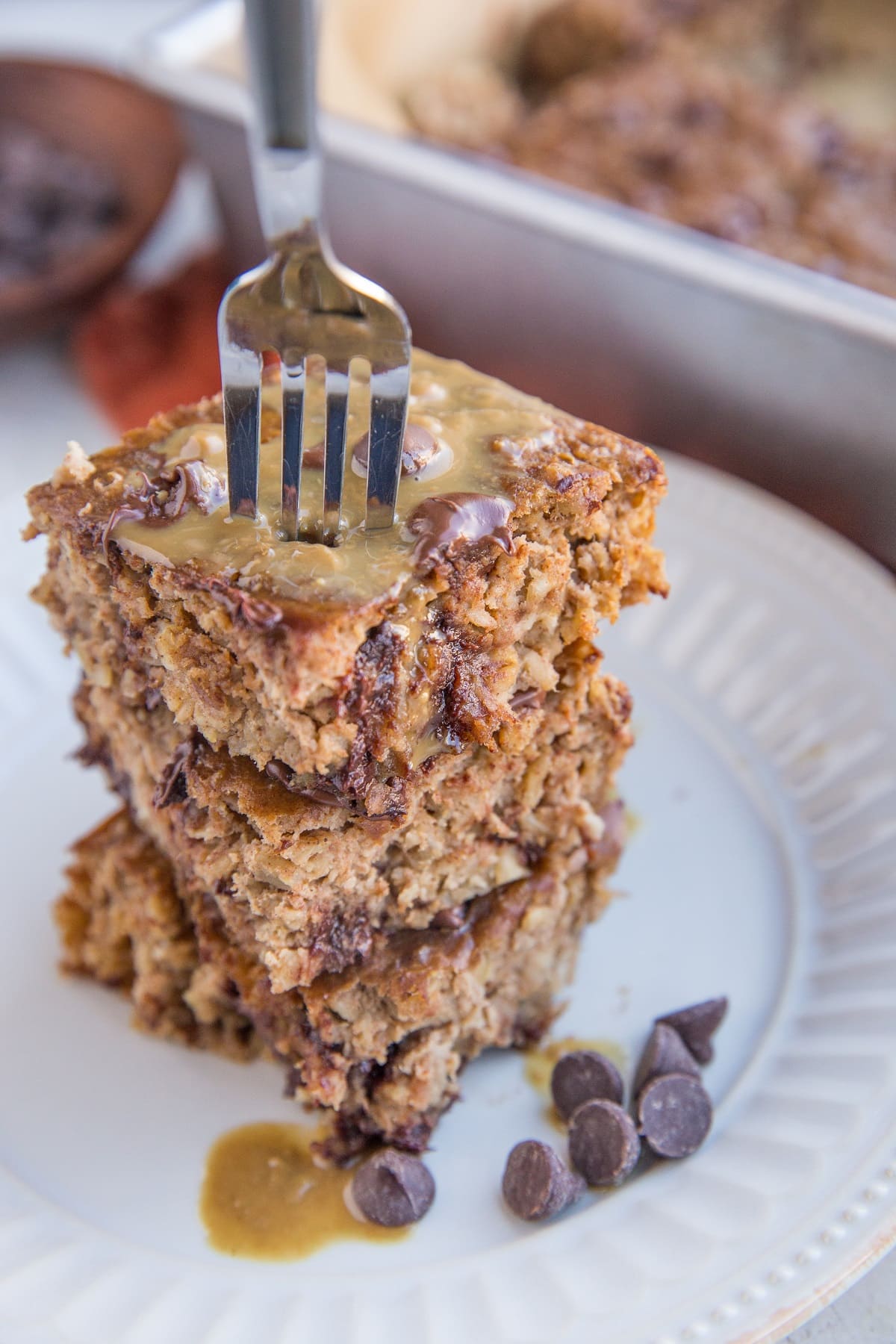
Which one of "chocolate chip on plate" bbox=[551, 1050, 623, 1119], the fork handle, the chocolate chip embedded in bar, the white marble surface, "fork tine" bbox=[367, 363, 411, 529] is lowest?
"chocolate chip on plate" bbox=[551, 1050, 623, 1119]

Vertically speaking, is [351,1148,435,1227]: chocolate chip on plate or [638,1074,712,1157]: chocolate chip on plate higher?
[638,1074,712,1157]: chocolate chip on plate

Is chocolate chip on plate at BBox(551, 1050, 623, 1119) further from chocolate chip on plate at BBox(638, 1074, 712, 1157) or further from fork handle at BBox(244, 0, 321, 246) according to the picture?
fork handle at BBox(244, 0, 321, 246)

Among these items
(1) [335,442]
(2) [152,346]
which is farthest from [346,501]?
(2) [152,346]

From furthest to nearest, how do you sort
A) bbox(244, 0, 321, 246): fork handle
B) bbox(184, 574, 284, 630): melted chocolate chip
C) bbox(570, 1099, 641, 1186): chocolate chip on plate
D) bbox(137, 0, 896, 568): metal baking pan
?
bbox(137, 0, 896, 568): metal baking pan < bbox(570, 1099, 641, 1186): chocolate chip on plate < bbox(244, 0, 321, 246): fork handle < bbox(184, 574, 284, 630): melted chocolate chip

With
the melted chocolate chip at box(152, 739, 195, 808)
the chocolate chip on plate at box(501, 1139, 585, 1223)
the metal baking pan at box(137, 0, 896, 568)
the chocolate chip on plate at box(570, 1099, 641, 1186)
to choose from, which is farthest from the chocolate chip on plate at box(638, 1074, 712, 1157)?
the metal baking pan at box(137, 0, 896, 568)

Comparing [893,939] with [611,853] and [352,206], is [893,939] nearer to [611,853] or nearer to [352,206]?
[611,853]
